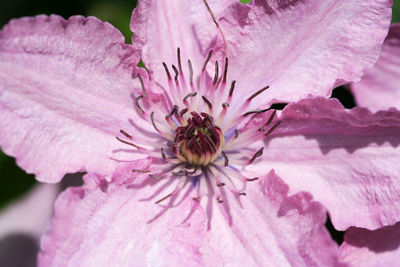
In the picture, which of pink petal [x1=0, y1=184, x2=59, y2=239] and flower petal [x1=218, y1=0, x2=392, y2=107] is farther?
pink petal [x1=0, y1=184, x2=59, y2=239]

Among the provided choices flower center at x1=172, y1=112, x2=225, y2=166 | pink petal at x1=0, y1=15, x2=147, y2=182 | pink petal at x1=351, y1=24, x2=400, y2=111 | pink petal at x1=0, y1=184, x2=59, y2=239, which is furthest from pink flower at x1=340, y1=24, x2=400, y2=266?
pink petal at x1=0, y1=184, x2=59, y2=239

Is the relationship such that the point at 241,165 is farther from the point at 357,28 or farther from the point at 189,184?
the point at 357,28

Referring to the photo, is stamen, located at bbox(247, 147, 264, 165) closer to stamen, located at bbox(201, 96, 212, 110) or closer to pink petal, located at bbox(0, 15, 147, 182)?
stamen, located at bbox(201, 96, 212, 110)

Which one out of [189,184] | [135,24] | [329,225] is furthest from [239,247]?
[135,24]

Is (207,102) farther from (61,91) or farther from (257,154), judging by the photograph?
(61,91)

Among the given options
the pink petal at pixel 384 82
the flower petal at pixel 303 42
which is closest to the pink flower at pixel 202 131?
the flower petal at pixel 303 42

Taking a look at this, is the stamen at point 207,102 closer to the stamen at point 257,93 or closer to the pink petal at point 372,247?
the stamen at point 257,93
